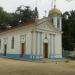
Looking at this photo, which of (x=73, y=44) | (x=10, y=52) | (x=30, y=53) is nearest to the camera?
(x=30, y=53)

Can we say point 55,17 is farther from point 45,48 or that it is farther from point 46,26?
point 45,48

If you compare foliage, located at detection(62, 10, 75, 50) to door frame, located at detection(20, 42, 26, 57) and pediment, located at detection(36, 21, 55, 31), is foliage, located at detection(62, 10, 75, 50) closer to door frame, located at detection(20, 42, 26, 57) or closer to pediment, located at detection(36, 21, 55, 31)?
pediment, located at detection(36, 21, 55, 31)

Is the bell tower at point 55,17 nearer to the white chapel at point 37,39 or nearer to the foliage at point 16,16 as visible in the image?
the white chapel at point 37,39

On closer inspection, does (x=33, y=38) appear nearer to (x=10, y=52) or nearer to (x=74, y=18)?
(x=10, y=52)

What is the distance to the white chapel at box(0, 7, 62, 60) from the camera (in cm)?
3173

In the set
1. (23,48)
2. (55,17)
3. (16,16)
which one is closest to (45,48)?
(23,48)

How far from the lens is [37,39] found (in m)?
32.1

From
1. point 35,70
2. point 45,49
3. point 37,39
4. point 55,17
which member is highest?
point 55,17

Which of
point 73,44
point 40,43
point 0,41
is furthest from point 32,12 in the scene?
point 40,43

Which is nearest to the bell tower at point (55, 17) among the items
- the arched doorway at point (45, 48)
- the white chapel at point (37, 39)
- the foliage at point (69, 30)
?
the white chapel at point (37, 39)

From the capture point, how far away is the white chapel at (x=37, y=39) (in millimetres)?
31734

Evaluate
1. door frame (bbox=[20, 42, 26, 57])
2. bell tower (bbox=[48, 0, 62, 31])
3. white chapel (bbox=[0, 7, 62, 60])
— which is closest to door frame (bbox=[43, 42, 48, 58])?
white chapel (bbox=[0, 7, 62, 60])

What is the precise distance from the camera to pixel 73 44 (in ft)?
159

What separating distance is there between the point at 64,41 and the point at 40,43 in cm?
1893
